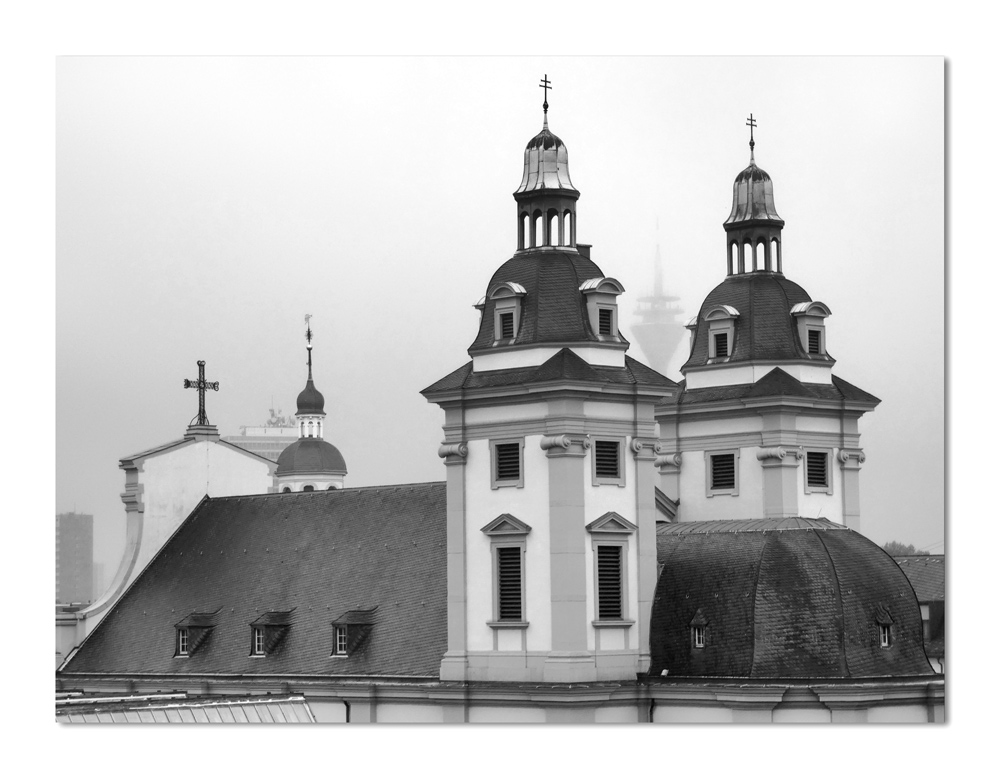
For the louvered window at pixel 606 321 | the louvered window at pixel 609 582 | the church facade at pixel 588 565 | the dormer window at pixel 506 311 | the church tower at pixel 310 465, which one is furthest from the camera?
the church tower at pixel 310 465

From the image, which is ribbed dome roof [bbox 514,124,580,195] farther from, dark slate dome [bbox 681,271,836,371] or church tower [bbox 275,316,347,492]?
church tower [bbox 275,316,347,492]

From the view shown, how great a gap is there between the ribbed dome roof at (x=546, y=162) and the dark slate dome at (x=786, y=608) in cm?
776

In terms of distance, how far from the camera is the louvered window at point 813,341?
54.4 m

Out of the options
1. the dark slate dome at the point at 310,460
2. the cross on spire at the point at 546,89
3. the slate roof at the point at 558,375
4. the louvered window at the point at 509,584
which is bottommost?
the louvered window at the point at 509,584

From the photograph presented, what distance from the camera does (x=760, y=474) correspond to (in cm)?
5397

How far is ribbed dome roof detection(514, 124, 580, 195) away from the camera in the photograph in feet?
160

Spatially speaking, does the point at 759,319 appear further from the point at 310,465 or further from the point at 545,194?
the point at 310,465

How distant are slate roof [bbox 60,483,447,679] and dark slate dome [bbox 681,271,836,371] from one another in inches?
273

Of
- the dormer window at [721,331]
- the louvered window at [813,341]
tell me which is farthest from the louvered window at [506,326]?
the louvered window at [813,341]

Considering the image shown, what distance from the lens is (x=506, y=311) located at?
4900 centimetres

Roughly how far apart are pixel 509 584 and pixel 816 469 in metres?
9.39

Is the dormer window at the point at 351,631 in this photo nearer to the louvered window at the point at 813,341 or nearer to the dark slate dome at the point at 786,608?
the dark slate dome at the point at 786,608

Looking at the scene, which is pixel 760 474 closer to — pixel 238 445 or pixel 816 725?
pixel 816 725

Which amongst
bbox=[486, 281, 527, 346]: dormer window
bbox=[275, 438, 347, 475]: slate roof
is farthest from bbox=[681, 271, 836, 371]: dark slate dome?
bbox=[275, 438, 347, 475]: slate roof
